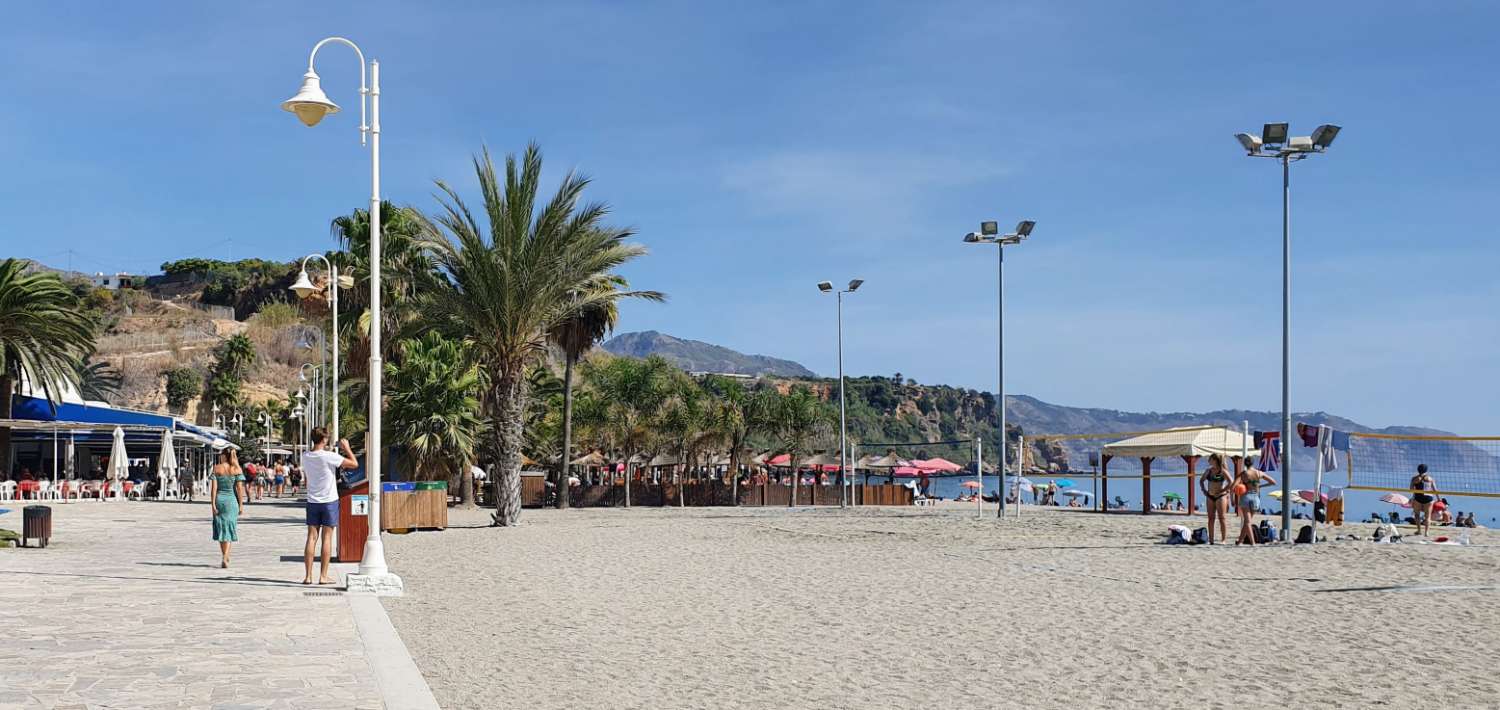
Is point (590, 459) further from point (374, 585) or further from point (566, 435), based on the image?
point (374, 585)

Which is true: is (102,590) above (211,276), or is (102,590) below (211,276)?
below

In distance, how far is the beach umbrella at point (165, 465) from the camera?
3847 centimetres

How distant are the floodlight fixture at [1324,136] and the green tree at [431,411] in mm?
20612

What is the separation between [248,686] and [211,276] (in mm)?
149879

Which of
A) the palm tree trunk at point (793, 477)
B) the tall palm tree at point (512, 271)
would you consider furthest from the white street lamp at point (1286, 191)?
the palm tree trunk at point (793, 477)

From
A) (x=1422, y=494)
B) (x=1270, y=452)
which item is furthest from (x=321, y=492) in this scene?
(x=1270, y=452)

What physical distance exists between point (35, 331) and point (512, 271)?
1910 cm

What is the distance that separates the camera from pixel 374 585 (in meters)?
12.4

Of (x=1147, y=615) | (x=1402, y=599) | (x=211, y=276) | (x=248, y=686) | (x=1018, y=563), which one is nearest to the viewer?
(x=248, y=686)

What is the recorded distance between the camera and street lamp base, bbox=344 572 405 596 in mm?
12312

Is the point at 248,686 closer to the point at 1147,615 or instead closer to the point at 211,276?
the point at 1147,615

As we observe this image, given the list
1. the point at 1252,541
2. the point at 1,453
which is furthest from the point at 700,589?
the point at 1,453

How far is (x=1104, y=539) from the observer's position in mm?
21828

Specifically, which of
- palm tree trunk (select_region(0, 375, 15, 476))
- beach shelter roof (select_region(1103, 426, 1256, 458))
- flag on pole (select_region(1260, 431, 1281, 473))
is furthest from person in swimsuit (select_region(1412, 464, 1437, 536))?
palm tree trunk (select_region(0, 375, 15, 476))
